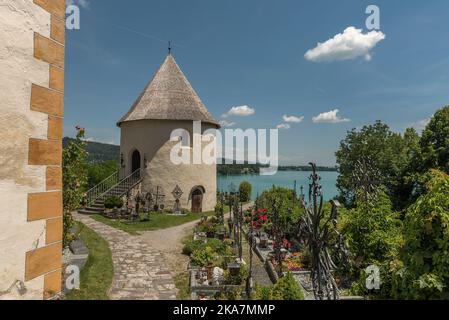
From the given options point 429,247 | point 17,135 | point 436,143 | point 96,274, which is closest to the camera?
point 17,135

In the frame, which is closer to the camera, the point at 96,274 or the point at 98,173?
the point at 96,274

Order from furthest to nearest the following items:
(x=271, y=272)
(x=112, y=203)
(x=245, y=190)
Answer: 1. (x=245, y=190)
2. (x=112, y=203)
3. (x=271, y=272)

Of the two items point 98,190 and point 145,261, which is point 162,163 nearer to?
point 98,190

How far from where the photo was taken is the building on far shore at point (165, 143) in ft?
67.1

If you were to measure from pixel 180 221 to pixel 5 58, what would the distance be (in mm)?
16001

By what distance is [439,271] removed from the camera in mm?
4238

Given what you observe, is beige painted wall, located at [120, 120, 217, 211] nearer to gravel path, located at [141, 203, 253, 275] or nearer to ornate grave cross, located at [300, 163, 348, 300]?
gravel path, located at [141, 203, 253, 275]

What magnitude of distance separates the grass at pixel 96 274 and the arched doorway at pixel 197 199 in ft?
32.9

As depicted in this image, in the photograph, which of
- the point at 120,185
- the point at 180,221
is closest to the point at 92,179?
the point at 120,185

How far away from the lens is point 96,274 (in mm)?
7816

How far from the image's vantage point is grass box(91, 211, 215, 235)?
1473 cm

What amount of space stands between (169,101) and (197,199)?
7812mm

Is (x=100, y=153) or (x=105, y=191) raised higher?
(x=100, y=153)

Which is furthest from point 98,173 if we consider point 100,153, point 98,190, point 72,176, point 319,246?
point 100,153
